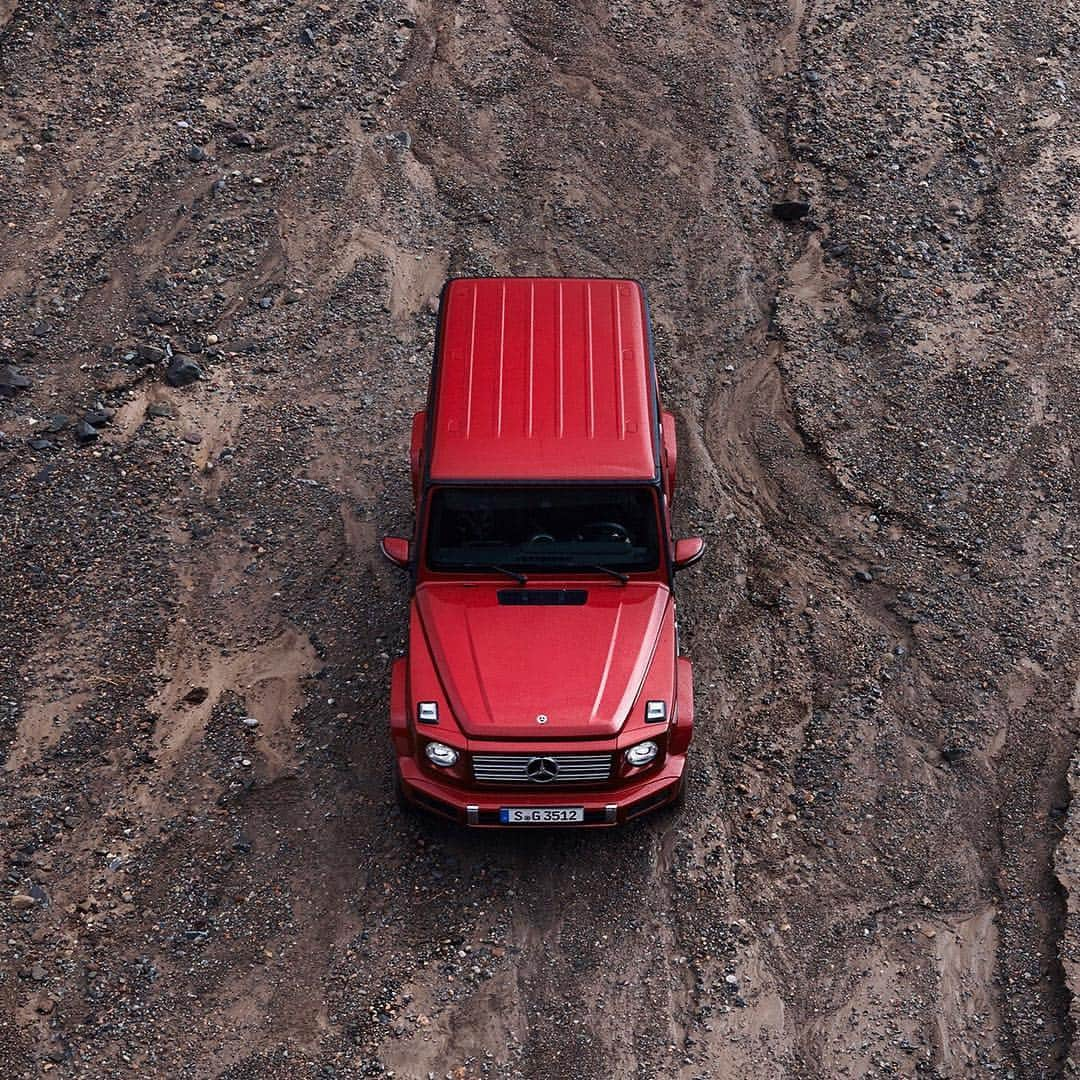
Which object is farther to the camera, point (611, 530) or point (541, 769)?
point (611, 530)

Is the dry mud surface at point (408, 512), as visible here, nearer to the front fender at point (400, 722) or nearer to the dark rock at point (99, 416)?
the dark rock at point (99, 416)

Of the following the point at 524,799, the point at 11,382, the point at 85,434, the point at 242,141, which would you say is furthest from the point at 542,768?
the point at 242,141

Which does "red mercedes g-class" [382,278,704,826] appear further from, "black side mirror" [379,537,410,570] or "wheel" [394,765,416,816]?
"wheel" [394,765,416,816]

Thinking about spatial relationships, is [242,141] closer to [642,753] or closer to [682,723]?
[682,723]

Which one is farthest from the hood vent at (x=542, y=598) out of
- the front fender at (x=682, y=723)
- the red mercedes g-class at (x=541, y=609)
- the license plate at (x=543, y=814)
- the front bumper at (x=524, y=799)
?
the license plate at (x=543, y=814)

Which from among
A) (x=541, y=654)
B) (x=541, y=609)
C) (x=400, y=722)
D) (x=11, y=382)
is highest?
(x=541, y=609)

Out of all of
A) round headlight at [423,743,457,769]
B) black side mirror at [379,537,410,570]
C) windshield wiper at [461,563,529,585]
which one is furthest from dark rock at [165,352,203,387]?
round headlight at [423,743,457,769]

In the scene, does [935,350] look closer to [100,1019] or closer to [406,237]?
[406,237]

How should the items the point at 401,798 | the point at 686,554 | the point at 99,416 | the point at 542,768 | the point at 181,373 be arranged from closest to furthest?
the point at 542,768 → the point at 686,554 → the point at 401,798 → the point at 99,416 → the point at 181,373
